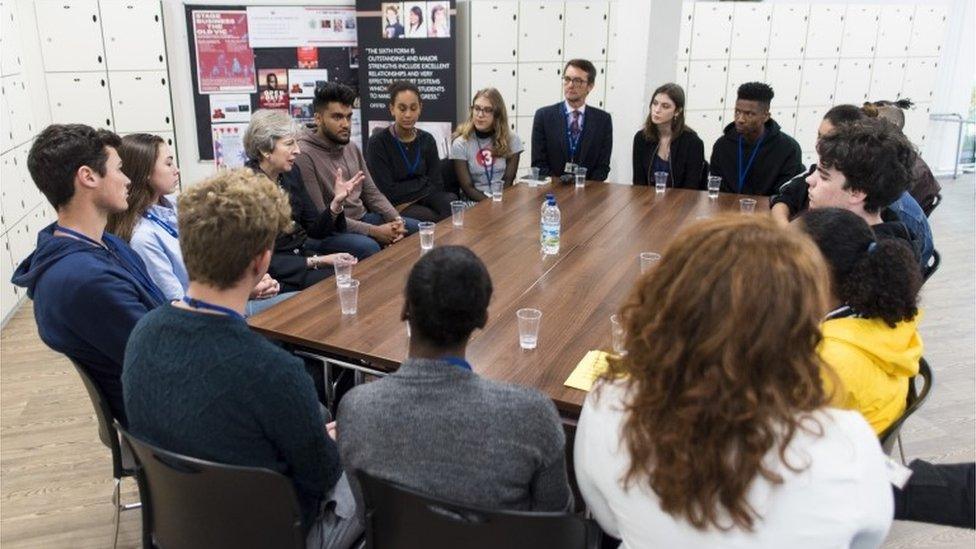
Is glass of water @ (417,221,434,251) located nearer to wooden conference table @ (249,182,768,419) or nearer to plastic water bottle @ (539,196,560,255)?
wooden conference table @ (249,182,768,419)

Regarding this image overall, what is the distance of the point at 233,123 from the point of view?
244 inches

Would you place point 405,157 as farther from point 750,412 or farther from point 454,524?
point 750,412

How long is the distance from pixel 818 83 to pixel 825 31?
22.4 inches

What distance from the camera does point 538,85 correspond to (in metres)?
6.66

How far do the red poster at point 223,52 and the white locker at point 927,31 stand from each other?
296 inches

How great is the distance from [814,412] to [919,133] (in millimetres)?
9175

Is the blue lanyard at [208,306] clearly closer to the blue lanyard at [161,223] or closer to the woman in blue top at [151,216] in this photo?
the woman in blue top at [151,216]

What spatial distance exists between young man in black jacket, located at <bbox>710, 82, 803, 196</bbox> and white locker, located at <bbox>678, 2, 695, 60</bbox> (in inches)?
106

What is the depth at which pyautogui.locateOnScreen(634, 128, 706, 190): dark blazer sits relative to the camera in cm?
484

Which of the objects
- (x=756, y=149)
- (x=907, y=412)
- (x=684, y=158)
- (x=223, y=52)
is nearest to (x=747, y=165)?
(x=756, y=149)

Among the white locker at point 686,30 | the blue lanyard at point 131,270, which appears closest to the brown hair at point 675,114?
the white locker at point 686,30

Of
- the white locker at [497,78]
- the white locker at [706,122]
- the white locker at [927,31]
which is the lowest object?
the white locker at [706,122]

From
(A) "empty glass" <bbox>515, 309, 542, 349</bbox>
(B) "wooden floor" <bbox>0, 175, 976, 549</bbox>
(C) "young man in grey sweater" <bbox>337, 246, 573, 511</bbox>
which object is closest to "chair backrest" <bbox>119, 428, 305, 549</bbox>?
(C) "young man in grey sweater" <bbox>337, 246, 573, 511</bbox>

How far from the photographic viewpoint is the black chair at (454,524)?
1.32 metres
